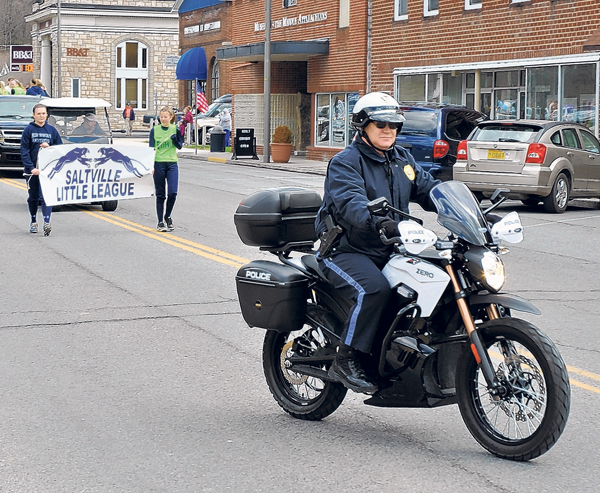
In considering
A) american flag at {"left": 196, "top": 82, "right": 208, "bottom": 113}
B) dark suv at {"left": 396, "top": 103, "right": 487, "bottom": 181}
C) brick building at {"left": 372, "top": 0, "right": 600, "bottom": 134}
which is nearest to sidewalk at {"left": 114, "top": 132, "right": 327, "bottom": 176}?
brick building at {"left": 372, "top": 0, "right": 600, "bottom": 134}

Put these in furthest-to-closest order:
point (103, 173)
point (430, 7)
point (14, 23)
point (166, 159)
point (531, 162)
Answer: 1. point (14, 23)
2. point (430, 7)
3. point (531, 162)
4. point (103, 173)
5. point (166, 159)

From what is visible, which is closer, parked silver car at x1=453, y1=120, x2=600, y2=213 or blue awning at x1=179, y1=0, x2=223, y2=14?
parked silver car at x1=453, y1=120, x2=600, y2=213

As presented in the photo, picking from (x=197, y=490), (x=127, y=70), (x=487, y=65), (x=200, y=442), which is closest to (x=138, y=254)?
(x=200, y=442)

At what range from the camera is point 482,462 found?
506 cm

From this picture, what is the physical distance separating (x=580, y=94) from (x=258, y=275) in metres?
19.7

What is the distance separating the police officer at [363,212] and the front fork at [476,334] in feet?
1.27

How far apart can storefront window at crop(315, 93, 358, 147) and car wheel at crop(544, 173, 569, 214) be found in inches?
594

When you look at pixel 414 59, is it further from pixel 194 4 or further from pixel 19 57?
pixel 194 4

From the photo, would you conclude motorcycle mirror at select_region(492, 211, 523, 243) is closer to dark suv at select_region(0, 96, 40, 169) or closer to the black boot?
the black boot

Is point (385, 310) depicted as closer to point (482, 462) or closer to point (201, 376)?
point (482, 462)

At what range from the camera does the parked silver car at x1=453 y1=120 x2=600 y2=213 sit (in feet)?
59.0

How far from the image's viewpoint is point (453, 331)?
16.9 ft

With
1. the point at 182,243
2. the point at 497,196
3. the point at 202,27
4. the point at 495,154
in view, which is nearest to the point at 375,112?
the point at 497,196

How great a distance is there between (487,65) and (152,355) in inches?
831
